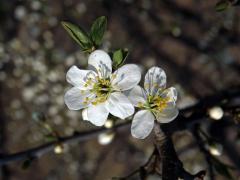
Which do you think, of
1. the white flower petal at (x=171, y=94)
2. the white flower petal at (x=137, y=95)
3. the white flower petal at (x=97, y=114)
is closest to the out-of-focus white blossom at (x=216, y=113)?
the white flower petal at (x=171, y=94)

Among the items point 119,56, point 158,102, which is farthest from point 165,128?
point 119,56

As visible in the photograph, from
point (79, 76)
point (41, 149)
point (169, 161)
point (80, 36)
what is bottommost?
point (41, 149)

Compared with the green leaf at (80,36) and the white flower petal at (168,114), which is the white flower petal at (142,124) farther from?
the green leaf at (80,36)

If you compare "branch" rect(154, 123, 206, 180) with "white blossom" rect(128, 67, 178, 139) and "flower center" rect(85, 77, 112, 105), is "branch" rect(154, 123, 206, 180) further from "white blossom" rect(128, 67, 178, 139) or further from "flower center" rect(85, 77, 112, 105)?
"flower center" rect(85, 77, 112, 105)

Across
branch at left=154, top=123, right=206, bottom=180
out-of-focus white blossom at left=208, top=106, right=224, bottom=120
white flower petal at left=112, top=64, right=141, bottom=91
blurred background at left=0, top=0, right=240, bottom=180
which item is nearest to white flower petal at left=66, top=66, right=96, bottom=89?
white flower petal at left=112, top=64, right=141, bottom=91

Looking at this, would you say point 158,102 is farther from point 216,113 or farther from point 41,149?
point 41,149

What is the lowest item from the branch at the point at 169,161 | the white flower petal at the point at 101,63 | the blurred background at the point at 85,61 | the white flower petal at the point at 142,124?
the blurred background at the point at 85,61

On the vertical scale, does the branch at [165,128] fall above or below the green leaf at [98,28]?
below
